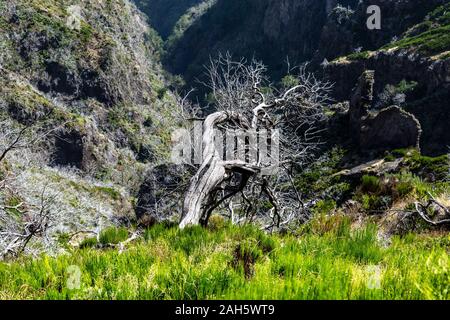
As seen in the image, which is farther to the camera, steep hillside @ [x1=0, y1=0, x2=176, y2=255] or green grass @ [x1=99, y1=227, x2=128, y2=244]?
steep hillside @ [x1=0, y1=0, x2=176, y2=255]

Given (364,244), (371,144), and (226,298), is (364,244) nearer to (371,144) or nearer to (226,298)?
(226,298)

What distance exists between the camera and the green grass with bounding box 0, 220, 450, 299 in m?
2.09

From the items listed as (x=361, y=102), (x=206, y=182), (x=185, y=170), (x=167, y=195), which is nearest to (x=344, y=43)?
(x=361, y=102)

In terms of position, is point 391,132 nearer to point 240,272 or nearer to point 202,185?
point 202,185

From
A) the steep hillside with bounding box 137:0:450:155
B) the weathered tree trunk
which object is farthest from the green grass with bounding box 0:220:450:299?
the steep hillside with bounding box 137:0:450:155

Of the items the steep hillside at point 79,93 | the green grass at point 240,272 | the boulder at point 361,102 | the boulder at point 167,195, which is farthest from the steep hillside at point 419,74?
the green grass at point 240,272

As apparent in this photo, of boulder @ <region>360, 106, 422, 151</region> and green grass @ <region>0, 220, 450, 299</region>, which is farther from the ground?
green grass @ <region>0, 220, 450, 299</region>

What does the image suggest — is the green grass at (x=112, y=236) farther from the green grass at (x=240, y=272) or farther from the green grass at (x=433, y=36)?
the green grass at (x=433, y=36)

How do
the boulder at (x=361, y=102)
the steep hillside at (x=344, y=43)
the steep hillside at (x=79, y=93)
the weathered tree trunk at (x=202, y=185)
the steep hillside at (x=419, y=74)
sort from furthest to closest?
1. the steep hillside at (x=79, y=93)
2. the steep hillside at (x=344, y=43)
3. the steep hillside at (x=419, y=74)
4. the boulder at (x=361, y=102)
5. the weathered tree trunk at (x=202, y=185)

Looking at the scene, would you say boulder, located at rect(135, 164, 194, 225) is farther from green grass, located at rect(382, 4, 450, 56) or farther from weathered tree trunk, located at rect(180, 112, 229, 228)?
green grass, located at rect(382, 4, 450, 56)

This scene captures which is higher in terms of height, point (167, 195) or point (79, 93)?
point (79, 93)

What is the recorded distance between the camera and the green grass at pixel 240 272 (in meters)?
2.09

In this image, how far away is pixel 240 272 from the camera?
2.67 metres

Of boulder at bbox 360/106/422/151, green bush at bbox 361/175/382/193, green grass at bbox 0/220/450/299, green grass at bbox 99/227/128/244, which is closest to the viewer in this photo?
green grass at bbox 0/220/450/299
